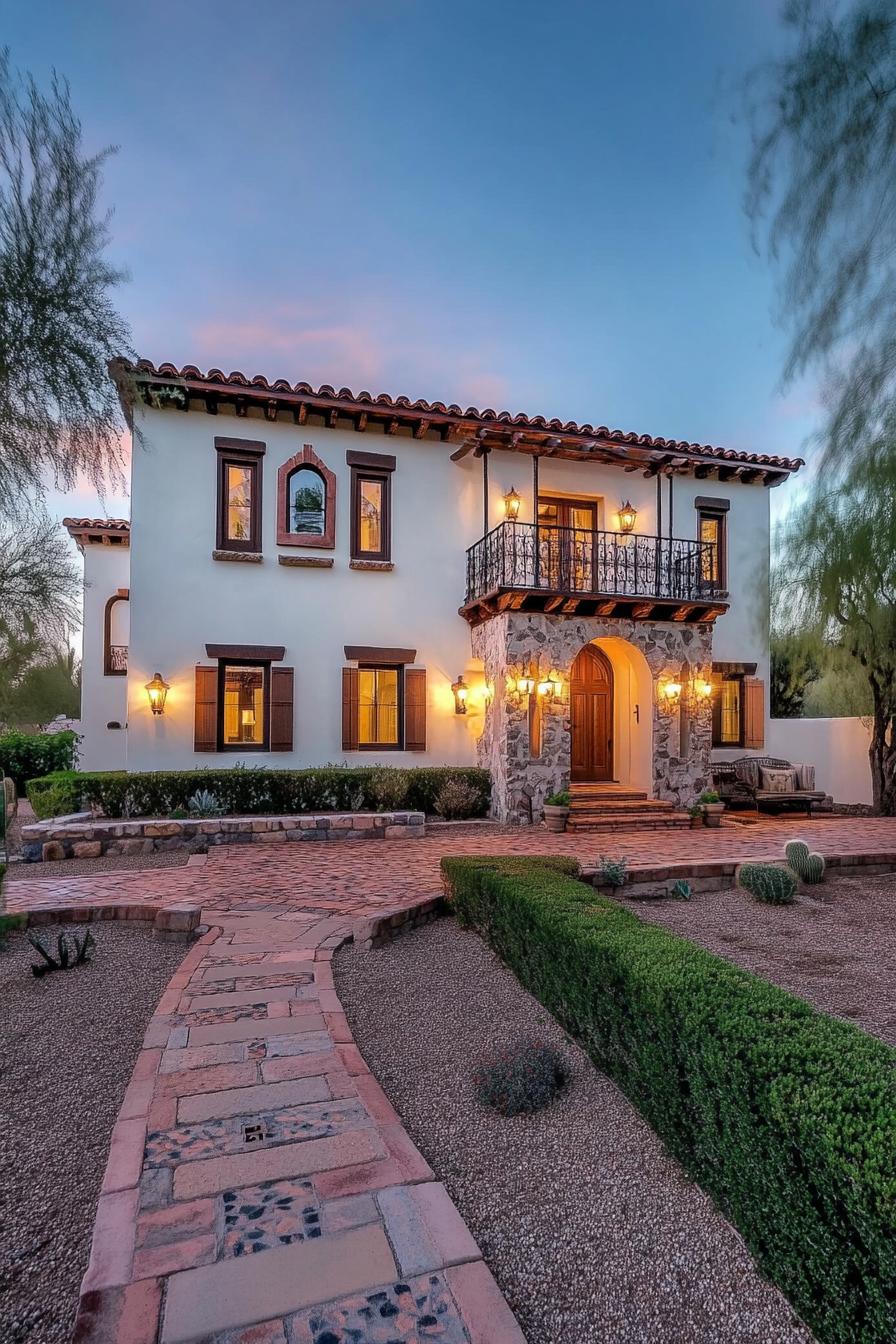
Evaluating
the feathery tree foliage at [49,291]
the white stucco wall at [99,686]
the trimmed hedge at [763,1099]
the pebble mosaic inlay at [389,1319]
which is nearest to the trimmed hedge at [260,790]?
the white stucco wall at [99,686]

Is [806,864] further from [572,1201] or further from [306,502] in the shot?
[306,502]

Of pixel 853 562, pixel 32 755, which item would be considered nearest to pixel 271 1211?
pixel 853 562

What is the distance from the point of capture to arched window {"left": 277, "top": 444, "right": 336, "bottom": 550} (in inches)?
462

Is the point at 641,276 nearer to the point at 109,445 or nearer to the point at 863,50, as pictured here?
the point at 863,50

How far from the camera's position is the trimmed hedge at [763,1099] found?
1.87 m

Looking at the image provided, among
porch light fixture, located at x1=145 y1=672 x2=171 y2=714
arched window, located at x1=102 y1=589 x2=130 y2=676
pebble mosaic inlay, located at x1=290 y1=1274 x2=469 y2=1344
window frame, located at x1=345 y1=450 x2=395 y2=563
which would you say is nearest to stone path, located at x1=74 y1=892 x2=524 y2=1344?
pebble mosaic inlay, located at x1=290 y1=1274 x2=469 y2=1344

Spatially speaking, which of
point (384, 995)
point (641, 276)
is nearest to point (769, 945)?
point (384, 995)

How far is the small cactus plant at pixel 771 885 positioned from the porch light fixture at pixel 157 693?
357 inches

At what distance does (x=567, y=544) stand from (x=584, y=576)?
0.67 metres

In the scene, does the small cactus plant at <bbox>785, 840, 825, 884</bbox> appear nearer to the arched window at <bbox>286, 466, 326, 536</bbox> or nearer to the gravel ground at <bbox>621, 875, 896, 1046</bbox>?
the gravel ground at <bbox>621, 875, 896, 1046</bbox>

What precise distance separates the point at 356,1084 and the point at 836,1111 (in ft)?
6.75

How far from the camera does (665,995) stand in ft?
9.60

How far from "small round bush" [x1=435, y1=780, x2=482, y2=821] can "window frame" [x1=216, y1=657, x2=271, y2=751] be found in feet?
10.2

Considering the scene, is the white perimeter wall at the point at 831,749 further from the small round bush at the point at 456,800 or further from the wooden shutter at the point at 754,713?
the small round bush at the point at 456,800
